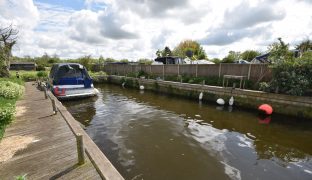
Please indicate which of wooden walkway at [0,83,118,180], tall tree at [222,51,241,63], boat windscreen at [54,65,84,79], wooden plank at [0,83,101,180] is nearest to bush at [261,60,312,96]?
wooden walkway at [0,83,118,180]

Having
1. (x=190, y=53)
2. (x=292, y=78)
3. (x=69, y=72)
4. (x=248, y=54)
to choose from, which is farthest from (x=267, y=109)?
(x=248, y=54)

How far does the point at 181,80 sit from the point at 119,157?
35.8ft

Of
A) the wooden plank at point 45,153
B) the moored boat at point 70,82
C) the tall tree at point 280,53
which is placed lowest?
the wooden plank at point 45,153

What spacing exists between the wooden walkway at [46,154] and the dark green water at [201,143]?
1.40 metres

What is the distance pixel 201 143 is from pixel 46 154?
469 cm

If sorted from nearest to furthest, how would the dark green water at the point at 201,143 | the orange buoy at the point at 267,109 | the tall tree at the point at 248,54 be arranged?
1. the dark green water at the point at 201,143
2. the orange buoy at the point at 267,109
3. the tall tree at the point at 248,54

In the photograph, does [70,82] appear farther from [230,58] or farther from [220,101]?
[230,58]

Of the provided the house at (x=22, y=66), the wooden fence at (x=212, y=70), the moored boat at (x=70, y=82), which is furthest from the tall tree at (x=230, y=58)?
the house at (x=22, y=66)

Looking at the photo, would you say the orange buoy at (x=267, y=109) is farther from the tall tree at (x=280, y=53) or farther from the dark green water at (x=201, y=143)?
the tall tree at (x=280, y=53)

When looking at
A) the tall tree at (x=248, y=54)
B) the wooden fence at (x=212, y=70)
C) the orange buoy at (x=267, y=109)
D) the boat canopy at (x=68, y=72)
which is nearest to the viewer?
the orange buoy at (x=267, y=109)

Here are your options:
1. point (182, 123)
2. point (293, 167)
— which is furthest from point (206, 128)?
point (293, 167)

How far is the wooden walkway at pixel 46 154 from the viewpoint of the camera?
11.5 feet

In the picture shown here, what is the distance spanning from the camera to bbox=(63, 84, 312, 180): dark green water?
4969 millimetres

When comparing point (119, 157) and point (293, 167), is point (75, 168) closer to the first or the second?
point (119, 157)
